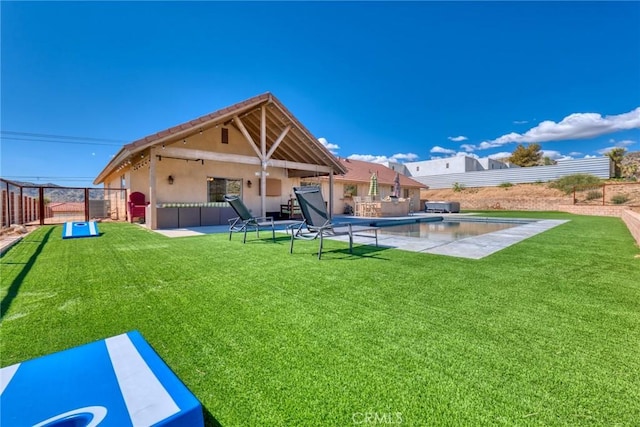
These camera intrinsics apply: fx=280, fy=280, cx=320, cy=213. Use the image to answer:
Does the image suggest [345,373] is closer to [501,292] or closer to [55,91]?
[501,292]

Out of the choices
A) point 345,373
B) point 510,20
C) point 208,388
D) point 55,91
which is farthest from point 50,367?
point 55,91

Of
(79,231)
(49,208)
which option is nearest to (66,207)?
(49,208)

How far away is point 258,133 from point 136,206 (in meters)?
6.38

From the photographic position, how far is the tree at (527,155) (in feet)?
150

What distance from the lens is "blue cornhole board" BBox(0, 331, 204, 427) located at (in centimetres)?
117

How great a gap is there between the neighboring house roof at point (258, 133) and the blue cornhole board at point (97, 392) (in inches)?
336

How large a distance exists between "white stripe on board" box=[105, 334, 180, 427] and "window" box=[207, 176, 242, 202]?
12.3 m

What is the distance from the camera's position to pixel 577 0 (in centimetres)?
1288

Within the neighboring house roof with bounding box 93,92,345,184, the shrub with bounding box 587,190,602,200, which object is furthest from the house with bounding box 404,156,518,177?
the neighboring house roof with bounding box 93,92,345,184

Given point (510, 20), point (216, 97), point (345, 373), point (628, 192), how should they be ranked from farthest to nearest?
point (628, 192), point (216, 97), point (510, 20), point (345, 373)

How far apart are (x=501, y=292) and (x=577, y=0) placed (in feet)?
56.7

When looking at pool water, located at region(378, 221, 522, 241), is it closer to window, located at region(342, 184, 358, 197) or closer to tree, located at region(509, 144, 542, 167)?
window, located at region(342, 184, 358, 197)

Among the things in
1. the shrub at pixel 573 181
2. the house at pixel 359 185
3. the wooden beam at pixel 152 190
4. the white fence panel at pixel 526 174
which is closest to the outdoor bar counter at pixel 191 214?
the wooden beam at pixel 152 190

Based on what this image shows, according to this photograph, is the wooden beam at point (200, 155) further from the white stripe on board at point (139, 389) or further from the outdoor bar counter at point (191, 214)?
the white stripe on board at point (139, 389)
